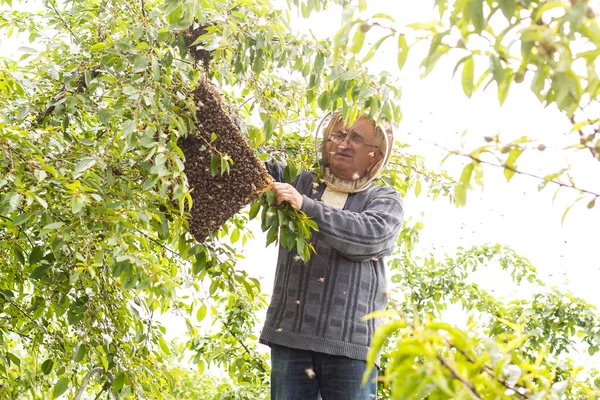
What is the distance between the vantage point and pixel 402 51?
1.04 m

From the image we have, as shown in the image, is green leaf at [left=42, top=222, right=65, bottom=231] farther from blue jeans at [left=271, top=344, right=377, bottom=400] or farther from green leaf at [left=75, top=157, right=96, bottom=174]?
blue jeans at [left=271, top=344, right=377, bottom=400]

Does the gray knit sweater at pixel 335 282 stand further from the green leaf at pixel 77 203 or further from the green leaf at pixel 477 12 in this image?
the green leaf at pixel 477 12

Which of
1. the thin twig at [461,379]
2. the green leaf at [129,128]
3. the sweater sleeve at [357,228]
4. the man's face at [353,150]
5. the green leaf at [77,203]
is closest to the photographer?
the thin twig at [461,379]

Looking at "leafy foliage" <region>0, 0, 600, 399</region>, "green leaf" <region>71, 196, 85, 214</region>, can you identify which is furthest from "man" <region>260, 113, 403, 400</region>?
"green leaf" <region>71, 196, 85, 214</region>

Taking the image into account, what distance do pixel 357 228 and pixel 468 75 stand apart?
111 centimetres

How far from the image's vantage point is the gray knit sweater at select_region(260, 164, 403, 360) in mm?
2045

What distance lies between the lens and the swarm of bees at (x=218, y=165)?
1.82 m

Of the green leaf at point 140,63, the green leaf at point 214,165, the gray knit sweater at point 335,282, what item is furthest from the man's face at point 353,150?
the green leaf at point 140,63

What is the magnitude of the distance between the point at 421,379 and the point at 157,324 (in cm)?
183

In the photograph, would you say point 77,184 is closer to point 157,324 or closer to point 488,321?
point 157,324

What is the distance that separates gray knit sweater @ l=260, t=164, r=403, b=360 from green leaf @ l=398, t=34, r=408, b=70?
0.97 meters

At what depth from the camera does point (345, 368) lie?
6.79 ft

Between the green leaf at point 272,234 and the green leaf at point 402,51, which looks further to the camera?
the green leaf at point 272,234

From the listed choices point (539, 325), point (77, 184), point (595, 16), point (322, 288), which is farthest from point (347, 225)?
point (539, 325)
